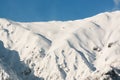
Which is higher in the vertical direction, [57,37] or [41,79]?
[57,37]

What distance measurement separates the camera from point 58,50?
180 m

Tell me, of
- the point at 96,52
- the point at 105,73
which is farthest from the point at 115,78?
the point at 96,52

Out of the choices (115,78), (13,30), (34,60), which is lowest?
(115,78)

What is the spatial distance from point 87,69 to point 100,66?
351cm

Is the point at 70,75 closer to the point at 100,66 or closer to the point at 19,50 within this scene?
the point at 100,66

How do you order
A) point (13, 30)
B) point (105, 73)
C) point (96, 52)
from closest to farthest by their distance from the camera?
point (105, 73)
point (96, 52)
point (13, 30)

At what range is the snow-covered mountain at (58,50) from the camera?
169 meters

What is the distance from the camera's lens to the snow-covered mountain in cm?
16875

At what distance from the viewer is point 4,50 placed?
173375mm

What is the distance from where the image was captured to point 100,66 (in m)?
169

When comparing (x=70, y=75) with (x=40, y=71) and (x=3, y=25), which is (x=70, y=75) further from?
(x=3, y=25)

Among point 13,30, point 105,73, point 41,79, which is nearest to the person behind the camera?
point 105,73

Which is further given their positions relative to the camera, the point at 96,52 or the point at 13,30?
the point at 13,30

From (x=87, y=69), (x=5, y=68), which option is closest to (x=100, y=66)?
(x=87, y=69)
